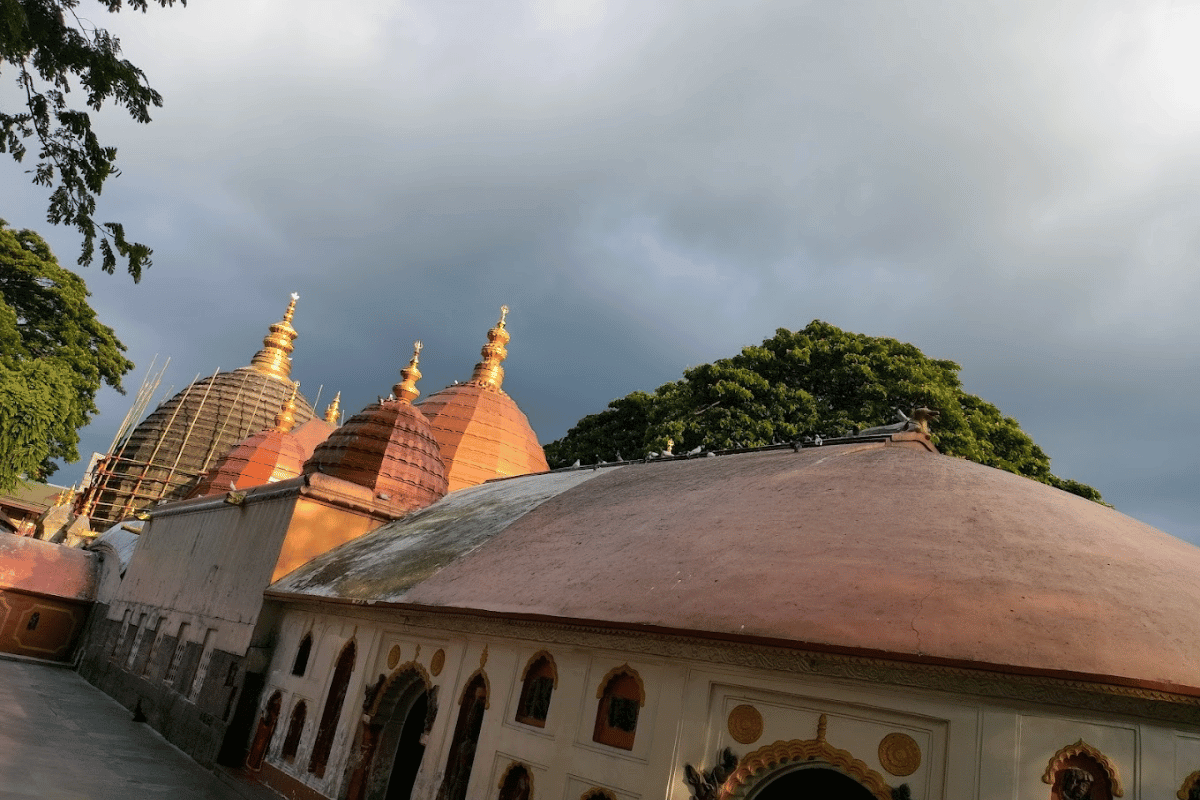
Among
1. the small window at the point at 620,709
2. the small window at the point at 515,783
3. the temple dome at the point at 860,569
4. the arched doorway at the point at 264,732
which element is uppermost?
the temple dome at the point at 860,569

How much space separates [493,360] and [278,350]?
66.1 feet

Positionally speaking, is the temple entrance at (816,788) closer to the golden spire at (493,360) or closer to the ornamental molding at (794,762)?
the ornamental molding at (794,762)

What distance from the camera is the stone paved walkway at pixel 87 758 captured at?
1134 cm

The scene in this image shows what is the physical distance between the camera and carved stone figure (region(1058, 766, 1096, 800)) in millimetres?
5211

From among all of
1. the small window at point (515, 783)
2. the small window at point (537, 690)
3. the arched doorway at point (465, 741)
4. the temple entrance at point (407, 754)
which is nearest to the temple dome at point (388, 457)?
the temple entrance at point (407, 754)

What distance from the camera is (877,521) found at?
755 cm

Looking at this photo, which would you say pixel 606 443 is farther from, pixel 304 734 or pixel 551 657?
pixel 551 657

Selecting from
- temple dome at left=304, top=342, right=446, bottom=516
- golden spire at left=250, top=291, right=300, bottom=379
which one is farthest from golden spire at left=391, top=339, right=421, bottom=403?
golden spire at left=250, top=291, right=300, bottom=379

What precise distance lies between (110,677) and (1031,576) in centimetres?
2360

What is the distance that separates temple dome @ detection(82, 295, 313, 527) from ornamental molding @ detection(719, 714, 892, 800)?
111 ft

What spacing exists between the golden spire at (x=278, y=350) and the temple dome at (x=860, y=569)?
1412 inches

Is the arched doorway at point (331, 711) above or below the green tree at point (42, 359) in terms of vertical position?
below

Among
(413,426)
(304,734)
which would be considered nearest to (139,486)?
(413,426)

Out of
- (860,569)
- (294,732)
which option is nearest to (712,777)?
(860,569)
